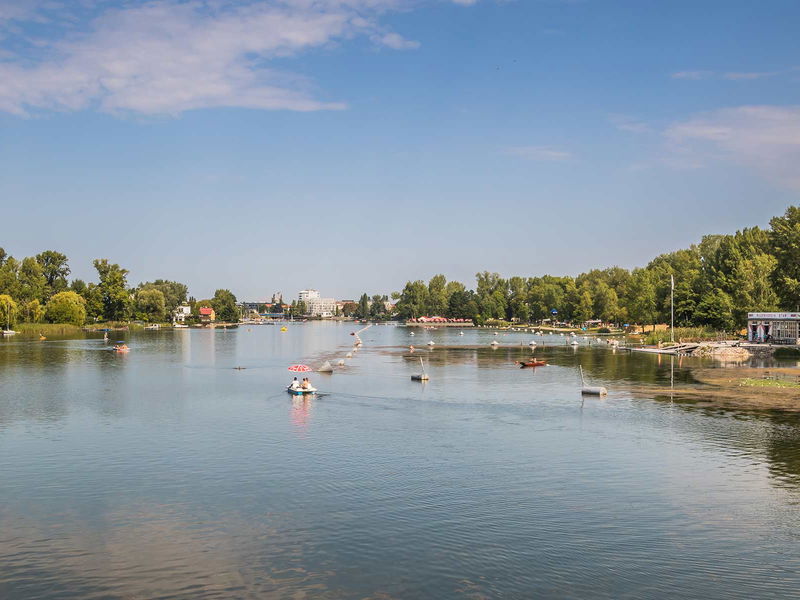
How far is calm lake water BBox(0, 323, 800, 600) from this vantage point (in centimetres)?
2200

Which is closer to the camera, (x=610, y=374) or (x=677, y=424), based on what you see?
(x=677, y=424)

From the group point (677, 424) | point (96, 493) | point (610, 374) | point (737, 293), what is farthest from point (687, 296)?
point (96, 493)

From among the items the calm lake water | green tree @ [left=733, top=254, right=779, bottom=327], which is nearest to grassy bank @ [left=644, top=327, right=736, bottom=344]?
green tree @ [left=733, top=254, right=779, bottom=327]

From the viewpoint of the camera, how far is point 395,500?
99.3ft

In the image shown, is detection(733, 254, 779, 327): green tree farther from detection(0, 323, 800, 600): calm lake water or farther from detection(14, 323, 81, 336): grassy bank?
detection(14, 323, 81, 336): grassy bank

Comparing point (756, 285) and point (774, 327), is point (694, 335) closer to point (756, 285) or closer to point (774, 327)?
point (756, 285)

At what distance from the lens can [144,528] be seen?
2652cm

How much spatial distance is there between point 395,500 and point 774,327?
114 m

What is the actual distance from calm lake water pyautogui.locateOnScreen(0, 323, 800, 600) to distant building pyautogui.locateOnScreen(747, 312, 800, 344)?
71871 mm

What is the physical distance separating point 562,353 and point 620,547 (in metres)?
109

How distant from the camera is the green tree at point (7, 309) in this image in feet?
604

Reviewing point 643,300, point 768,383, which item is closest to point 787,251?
point 643,300

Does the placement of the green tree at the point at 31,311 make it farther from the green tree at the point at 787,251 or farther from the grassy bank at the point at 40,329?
the green tree at the point at 787,251

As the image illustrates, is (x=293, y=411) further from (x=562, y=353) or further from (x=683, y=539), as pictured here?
(x=562, y=353)
